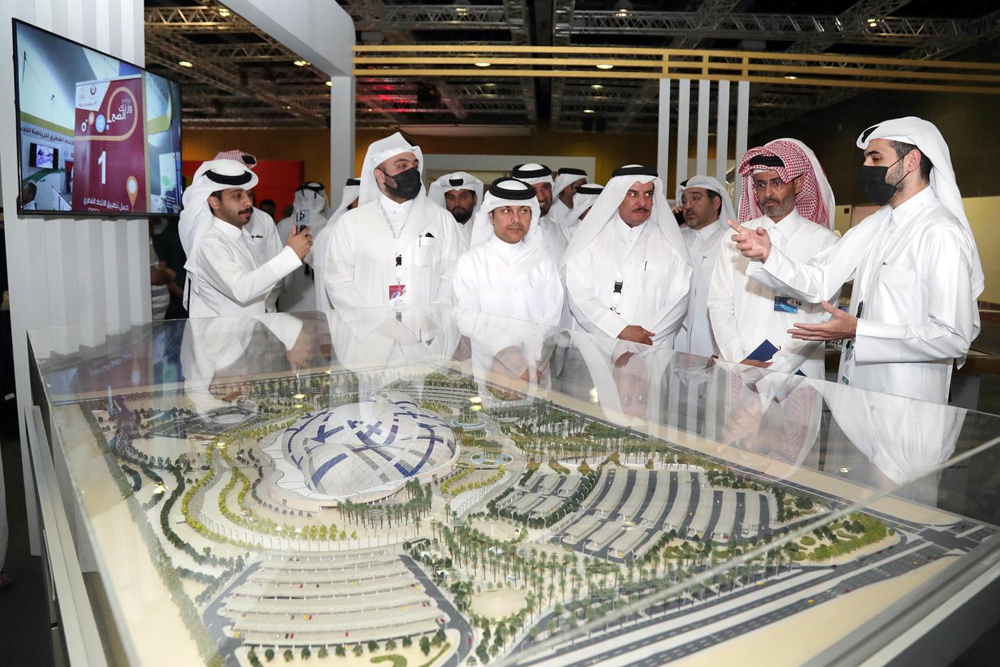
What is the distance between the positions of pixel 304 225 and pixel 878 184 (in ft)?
22.8

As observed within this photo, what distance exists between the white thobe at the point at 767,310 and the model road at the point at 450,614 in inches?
97.0

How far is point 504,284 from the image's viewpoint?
406cm

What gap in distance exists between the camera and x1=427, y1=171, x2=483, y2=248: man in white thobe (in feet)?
20.1

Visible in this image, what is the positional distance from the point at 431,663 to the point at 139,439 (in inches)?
44.9

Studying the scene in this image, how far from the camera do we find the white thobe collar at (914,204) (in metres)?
2.79

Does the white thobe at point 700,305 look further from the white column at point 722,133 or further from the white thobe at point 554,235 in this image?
the white column at point 722,133

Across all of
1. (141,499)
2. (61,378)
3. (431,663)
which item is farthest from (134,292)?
(431,663)

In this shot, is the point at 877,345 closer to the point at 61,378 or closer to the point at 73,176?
the point at 61,378

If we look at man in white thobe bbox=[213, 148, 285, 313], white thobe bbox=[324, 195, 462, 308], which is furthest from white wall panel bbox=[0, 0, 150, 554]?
white thobe bbox=[324, 195, 462, 308]

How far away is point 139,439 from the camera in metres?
1.87

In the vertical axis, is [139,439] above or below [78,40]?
below

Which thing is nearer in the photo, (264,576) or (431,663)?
(431,663)

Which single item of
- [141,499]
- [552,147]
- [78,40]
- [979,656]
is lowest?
[979,656]

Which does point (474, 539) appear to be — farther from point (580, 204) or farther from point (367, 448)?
point (580, 204)
